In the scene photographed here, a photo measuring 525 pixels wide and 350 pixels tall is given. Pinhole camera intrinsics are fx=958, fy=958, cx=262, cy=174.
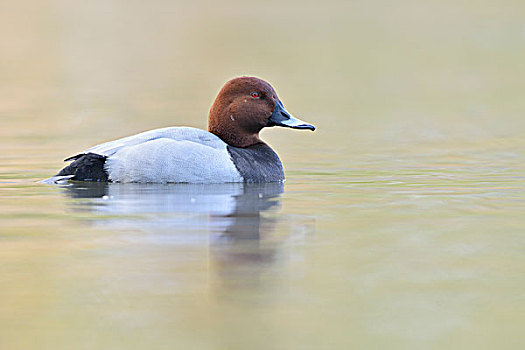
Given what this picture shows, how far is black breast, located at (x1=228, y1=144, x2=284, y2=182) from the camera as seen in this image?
8.09 meters

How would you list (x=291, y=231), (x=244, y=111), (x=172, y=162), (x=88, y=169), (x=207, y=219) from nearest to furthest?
(x=291, y=231) → (x=207, y=219) → (x=172, y=162) → (x=88, y=169) → (x=244, y=111)

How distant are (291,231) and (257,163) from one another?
232 cm

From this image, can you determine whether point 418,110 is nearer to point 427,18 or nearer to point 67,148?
point 67,148

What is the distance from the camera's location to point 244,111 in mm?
8523

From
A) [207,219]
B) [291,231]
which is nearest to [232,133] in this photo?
[207,219]

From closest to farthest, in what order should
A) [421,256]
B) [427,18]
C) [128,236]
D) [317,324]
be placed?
1. [317,324]
2. [421,256]
3. [128,236]
4. [427,18]

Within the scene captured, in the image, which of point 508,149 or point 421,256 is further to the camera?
point 508,149

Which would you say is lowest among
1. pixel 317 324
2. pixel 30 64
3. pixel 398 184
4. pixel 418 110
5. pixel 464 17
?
pixel 317 324

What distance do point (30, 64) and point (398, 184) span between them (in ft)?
49.9

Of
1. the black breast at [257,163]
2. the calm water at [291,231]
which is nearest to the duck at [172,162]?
the black breast at [257,163]

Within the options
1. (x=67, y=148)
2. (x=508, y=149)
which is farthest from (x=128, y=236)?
(x=508, y=149)

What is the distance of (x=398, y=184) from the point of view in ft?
26.8

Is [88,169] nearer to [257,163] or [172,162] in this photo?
[172,162]

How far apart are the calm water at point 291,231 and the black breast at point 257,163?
0.49 feet
